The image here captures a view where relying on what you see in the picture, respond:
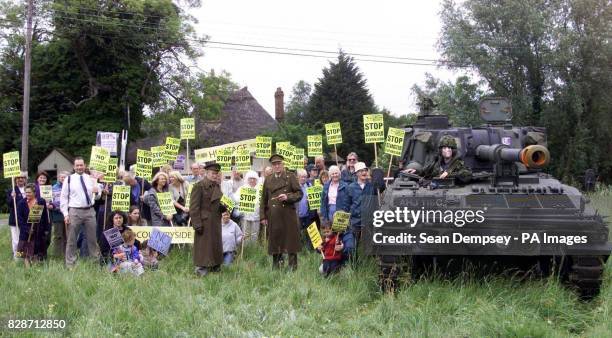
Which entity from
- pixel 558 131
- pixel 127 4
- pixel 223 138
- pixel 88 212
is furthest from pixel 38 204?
pixel 223 138

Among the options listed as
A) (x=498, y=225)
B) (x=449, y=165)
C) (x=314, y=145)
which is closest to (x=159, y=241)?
(x=314, y=145)

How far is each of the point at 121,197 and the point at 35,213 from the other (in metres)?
1.43

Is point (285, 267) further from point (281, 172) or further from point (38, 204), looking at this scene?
point (38, 204)

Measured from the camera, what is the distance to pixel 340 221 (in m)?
8.37

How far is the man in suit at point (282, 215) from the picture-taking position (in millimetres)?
9031

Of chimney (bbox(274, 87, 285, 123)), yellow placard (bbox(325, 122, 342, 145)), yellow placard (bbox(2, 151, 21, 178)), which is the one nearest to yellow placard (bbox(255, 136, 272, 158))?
yellow placard (bbox(325, 122, 342, 145))

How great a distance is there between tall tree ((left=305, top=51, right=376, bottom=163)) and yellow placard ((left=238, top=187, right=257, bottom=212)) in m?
29.4

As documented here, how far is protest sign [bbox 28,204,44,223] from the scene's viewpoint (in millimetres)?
10016

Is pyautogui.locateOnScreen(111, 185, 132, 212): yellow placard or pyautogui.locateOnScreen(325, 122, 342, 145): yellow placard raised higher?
pyautogui.locateOnScreen(325, 122, 342, 145): yellow placard

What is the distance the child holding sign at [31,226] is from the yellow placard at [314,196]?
416 centimetres

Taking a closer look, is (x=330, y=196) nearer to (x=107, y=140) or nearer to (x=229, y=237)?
(x=229, y=237)

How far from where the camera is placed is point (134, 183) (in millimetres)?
10461

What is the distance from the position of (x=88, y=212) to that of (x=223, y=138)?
32.9m

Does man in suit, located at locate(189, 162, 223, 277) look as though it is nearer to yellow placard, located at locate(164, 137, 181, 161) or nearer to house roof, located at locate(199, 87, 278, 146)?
yellow placard, located at locate(164, 137, 181, 161)
